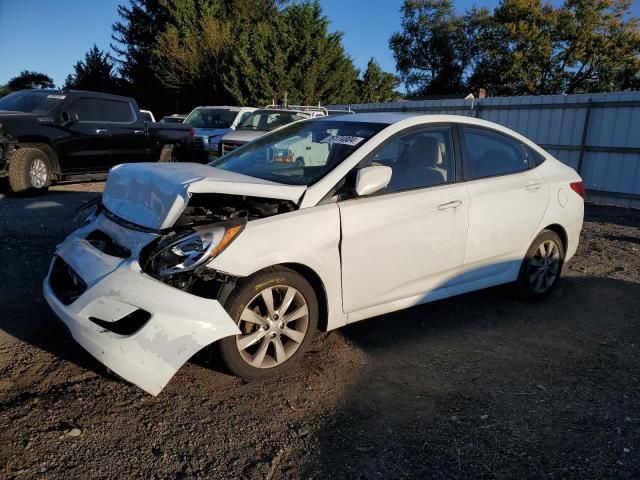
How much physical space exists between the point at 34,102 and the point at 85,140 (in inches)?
41.4

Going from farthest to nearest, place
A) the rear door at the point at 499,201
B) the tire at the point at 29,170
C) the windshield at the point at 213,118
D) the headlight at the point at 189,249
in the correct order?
1. the windshield at the point at 213,118
2. the tire at the point at 29,170
3. the rear door at the point at 499,201
4. the headlight at the point at 189,249

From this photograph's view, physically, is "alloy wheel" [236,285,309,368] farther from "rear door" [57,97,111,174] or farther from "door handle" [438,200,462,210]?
"rear door" [57,97,111,174]

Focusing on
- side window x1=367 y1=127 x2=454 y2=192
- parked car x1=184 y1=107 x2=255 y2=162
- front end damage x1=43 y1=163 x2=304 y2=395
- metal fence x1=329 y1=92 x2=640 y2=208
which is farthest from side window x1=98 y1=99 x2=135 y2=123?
metal fence x1=329 y1=92 x2=640 y2=208

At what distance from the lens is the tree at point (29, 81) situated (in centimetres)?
4638

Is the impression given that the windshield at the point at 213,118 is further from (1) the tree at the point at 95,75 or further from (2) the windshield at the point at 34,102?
(1) the tree at the point at 95,75

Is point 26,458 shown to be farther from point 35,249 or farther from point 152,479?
point 35,249

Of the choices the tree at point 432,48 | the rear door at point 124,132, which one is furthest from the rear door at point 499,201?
the tree at point 432,48

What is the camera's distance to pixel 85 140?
9414 mm

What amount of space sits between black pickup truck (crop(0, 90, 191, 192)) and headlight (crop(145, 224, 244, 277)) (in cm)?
694

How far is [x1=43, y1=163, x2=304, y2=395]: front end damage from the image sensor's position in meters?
2.73

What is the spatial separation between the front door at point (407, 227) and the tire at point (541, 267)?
1.00 m

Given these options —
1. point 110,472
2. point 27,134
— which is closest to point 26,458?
point 110,472

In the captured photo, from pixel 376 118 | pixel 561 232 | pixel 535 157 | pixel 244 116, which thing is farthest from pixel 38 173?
pixel 561 232

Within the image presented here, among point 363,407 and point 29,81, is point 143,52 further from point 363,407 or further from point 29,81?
point 363,407
